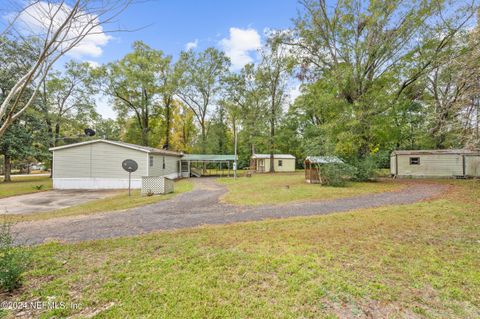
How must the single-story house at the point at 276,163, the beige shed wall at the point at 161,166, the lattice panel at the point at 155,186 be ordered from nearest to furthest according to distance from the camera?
the lattice panel at the point at 155,186
the beige shed wall at the point at 161,166
the single-story house at the point at 276,163

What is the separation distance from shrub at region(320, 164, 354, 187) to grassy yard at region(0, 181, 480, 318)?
767 centimetres

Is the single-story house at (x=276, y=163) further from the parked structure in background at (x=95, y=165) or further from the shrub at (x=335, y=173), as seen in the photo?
the parked structure in background at (x=95, y=165)

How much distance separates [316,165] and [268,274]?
40.4 ft

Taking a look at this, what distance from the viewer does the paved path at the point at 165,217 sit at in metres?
5.21

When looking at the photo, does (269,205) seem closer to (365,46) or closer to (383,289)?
(383,289)

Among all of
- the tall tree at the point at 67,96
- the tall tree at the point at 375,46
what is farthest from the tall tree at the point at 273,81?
the tall tree at the point at 67,96

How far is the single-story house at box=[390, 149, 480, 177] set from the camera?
16.4 metres

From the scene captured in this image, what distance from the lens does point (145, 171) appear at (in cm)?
1520

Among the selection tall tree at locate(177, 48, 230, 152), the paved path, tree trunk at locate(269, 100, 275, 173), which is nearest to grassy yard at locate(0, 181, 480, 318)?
the paved path

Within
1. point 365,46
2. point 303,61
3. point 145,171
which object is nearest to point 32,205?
point 145,171

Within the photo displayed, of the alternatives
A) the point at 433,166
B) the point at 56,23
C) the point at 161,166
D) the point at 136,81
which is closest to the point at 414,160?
the point at 433,166

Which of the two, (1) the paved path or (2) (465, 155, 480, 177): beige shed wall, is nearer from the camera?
(1) the paved path

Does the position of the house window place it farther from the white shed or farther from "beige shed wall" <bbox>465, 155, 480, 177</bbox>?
the white shed

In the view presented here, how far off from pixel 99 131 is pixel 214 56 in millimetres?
19878
